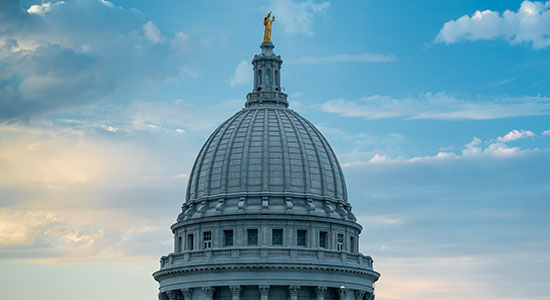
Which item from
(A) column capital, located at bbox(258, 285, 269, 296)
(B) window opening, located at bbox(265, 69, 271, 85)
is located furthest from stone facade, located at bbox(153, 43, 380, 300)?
(B) window opening, located at bbox(265, 69, 271, 85)

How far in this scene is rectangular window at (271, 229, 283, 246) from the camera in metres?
120

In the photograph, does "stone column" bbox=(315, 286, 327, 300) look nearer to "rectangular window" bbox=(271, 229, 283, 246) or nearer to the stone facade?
the stone facade

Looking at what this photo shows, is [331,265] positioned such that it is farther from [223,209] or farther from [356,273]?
[223,209]

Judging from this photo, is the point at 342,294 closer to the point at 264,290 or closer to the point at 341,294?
the point at 341,294

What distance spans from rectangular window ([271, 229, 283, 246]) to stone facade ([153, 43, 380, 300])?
11cm

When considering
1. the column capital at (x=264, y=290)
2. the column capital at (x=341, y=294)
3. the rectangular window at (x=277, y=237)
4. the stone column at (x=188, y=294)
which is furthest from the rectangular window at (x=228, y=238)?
the column capital at (x=341, y=294)

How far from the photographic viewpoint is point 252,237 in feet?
394

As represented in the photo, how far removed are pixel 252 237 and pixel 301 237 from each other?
5411 mm

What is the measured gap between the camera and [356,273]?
4761 inches

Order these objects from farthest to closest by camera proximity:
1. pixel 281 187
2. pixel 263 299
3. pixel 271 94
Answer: pixel 271 94, pixel 281 187, pixel 263 299

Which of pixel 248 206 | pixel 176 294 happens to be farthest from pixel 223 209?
pixel 176 294

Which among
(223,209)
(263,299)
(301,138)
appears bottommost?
(263,299)

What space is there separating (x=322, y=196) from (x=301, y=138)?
7.49 metres

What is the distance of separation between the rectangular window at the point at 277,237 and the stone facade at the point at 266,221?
0.11 m
